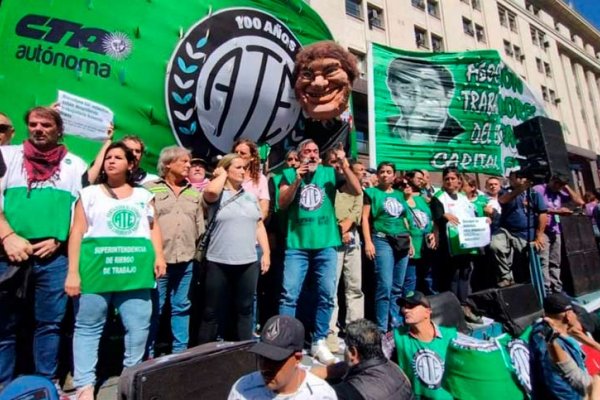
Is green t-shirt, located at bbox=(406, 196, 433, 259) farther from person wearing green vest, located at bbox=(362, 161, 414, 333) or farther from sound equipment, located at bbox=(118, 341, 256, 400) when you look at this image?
sound equipment, located at bbox=(118, 341, 256, 400)

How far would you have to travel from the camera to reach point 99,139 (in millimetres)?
2643

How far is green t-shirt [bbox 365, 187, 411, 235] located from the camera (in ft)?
11.4

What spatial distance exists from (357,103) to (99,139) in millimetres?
10249

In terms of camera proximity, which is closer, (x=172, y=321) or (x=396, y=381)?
(x=396, y=381)

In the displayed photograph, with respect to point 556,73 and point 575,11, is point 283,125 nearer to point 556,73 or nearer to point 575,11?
point 556,73

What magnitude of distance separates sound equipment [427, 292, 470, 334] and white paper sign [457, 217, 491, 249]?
1.02m

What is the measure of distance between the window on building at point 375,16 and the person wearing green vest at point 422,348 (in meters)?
16.5

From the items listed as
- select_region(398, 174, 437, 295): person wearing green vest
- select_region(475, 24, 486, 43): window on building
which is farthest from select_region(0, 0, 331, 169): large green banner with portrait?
select_region(475, 24, 486, 43): window on building

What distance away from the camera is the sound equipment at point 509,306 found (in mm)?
3266

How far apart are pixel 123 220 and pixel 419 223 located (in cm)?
280

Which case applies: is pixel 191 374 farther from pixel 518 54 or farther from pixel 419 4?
pixel 518 54

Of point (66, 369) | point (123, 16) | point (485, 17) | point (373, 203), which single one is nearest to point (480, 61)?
point (373, 203)

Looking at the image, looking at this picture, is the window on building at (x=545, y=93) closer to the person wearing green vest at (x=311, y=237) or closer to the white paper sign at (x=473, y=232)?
the white paper sign at (x=473, y=232)

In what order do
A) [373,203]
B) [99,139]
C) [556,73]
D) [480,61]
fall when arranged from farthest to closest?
[556,73] → [480,61] → [373,203] → [99,139]
